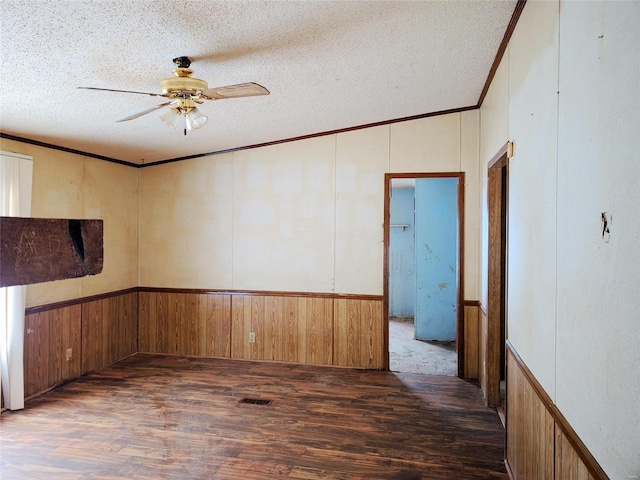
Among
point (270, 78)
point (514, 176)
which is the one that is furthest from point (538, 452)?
point (270, 78)

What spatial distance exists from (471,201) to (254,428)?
120 inches

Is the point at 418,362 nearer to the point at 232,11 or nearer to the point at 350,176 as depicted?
the point at 350,176

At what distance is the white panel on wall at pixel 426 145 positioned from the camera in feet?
14.9

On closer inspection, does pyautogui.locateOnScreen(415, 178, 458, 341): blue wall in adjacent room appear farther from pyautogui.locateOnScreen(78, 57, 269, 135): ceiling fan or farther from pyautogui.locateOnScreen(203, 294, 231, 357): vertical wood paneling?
pyautogui.locateOnScreen(78, 57, 269, 135): ceiling fan

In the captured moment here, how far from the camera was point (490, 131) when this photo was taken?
3.68 meters

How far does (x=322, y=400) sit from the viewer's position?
3832mm

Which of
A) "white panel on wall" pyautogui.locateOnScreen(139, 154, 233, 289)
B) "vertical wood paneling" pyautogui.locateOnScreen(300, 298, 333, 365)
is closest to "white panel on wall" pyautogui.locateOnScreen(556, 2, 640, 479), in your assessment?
"vertical wood paneling" pyautogui.locateOnScreen(300, 298, 333, 365)

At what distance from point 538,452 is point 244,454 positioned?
6.02 ft

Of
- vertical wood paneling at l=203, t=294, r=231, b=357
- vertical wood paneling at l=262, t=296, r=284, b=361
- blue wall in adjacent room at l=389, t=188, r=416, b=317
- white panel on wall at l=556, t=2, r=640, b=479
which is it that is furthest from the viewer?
blue wall in adjacent room at l=389, t=188, r=416, b=317

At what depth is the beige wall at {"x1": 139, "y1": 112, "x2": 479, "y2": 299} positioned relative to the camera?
181 inches

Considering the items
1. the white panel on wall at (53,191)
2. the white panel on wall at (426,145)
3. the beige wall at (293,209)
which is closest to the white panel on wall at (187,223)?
the beige wall at (293,209)

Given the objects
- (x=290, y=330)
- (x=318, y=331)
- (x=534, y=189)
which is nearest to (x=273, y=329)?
(x=290, y=330)

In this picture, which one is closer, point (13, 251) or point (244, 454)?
point (13, 251)

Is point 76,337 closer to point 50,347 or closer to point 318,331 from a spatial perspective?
point 50,347
